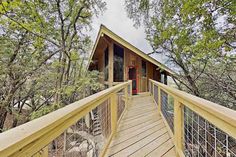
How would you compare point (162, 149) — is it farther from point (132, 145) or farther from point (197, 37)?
point (197, 37)

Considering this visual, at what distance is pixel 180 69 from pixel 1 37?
9.67m

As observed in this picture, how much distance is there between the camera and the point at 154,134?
12.3ft

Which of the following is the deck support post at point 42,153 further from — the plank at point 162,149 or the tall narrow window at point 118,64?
the tall narrow window at point 118,64

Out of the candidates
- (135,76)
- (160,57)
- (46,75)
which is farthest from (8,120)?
(160,57)

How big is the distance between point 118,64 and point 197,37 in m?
5.52

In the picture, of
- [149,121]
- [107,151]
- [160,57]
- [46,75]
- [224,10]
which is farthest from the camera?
[160,57]

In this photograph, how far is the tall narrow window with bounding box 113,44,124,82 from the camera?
37.2ft

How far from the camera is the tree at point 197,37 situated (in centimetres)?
551

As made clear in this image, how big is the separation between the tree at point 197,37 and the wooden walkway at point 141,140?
10.6 feet

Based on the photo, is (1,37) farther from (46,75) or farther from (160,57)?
(160,57)

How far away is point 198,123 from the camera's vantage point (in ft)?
6.24

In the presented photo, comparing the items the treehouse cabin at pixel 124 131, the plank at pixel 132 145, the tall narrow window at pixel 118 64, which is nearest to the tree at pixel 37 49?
the tall narrow window at pixel 118 64

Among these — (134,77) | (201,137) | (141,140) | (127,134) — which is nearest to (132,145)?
(141,140)

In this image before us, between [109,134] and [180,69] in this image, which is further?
[180,69]
